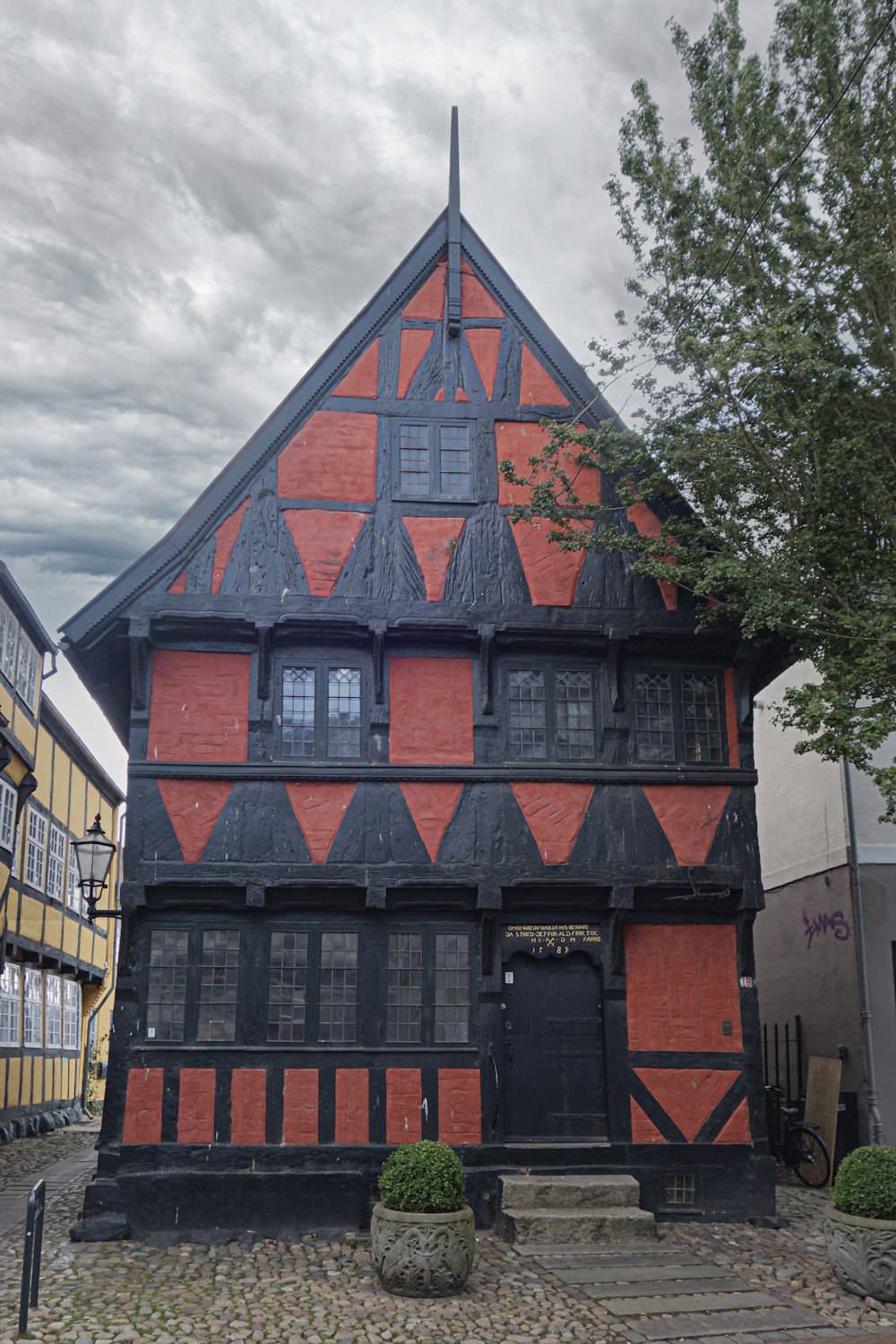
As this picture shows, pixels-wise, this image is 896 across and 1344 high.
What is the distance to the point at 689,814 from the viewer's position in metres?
13.9

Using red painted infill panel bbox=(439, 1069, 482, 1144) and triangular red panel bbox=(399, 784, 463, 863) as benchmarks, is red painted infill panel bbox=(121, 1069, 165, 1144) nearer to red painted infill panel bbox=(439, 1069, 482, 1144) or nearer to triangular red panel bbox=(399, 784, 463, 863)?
red painted infill panel bbox=(439, 1069, 482, 1144)

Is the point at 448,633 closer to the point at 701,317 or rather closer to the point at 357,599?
the point at 357,599

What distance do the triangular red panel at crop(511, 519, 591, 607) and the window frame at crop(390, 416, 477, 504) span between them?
78 cm

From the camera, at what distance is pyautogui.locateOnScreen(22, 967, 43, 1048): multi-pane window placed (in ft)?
75.6

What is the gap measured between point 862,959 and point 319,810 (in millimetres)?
7910

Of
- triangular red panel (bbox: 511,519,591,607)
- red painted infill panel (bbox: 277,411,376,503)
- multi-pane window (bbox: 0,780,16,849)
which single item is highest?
red painted infill panel (bbox: 277,411,376,503)

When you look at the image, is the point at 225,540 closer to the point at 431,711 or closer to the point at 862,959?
the point at 431,711

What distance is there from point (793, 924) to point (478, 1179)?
26.0ft

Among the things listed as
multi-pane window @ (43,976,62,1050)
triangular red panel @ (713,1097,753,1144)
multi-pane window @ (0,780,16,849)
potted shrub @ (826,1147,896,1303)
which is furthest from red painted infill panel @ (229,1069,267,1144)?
multi-pane window @ (43,976,62,1050)

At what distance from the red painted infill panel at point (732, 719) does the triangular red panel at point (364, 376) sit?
560cm

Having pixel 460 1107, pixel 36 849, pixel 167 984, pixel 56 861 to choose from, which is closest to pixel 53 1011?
pixel 56 861

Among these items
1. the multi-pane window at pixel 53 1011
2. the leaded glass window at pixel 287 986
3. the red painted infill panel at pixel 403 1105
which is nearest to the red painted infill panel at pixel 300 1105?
the leaded glass window at pixel 287 986

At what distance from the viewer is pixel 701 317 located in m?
13.5

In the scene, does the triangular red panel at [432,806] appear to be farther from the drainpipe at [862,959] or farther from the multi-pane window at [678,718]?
the drainpipe at [862,959]
